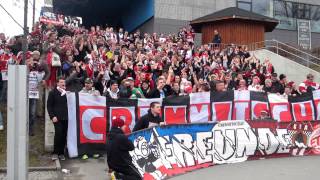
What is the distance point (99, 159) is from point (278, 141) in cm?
509

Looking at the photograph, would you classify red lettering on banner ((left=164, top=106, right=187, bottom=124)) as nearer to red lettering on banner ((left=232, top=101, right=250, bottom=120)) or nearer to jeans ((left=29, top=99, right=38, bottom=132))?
red lettering on banner ((left=232, top=101, right=250, bottom=120))

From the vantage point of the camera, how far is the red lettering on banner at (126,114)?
1239 cm

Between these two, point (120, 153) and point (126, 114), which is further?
point (126, 114)

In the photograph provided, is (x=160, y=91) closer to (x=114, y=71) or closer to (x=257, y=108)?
(x=114, y=71)

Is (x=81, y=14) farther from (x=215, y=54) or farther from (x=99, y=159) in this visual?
(x=99, y=159)

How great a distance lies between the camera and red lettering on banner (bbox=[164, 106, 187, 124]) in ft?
43.2

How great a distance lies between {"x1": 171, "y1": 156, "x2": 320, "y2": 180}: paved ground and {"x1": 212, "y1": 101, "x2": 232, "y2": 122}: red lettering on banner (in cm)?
189

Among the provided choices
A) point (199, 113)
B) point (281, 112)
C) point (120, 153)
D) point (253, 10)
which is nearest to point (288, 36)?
point (253, 10)

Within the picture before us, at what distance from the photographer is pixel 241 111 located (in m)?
14.3

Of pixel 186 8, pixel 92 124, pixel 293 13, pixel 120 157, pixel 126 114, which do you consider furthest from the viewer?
pixel 293 13

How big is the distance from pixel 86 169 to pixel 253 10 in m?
28.1

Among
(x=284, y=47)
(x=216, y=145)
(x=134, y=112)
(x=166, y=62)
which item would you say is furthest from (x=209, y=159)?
(x=284, y=47)

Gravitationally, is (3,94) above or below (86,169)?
above

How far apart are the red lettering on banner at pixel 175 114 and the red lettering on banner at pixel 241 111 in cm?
164
